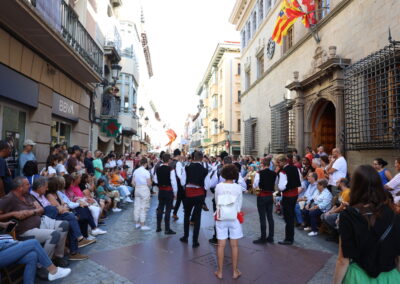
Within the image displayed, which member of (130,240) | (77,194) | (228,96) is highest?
(228,96)

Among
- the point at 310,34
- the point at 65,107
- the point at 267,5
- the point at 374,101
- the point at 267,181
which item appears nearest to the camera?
the point at 267,181

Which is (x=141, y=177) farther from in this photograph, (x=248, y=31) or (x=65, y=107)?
(x=248, y=31)

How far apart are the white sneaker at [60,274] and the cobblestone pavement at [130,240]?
0.08 metres

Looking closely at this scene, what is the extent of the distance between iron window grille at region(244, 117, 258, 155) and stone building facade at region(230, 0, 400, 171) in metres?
0.07

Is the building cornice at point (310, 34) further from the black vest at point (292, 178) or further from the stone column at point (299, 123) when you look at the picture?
the black vest at point (292, 178)

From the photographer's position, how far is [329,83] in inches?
420

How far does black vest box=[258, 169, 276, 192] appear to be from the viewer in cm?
604

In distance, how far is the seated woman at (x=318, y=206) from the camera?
6.74 m

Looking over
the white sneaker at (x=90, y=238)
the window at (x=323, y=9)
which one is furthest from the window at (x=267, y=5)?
the white sneaker at (x=90, y=238)

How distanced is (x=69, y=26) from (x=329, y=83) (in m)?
9.36

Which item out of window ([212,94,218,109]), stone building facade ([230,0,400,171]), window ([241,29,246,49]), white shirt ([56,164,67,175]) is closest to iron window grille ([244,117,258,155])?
stone building facade ([230,0,400,171])

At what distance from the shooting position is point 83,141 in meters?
13.1

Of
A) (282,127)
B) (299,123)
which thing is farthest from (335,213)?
(282,127)

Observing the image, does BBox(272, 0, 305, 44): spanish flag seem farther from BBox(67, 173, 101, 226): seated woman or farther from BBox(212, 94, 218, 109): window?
BBox(212, 94, 218, 109): window
